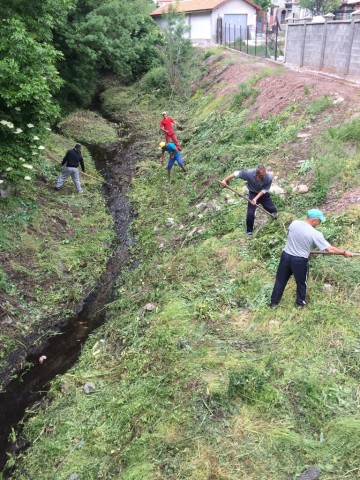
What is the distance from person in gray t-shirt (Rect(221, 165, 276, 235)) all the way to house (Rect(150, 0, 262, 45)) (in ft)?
88.3

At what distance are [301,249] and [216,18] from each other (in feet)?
102

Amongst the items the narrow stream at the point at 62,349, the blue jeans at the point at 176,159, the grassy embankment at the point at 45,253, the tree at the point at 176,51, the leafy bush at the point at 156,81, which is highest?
the tree at the point at 176,51

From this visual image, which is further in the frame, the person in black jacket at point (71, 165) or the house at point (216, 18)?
the house at point (216, 18)

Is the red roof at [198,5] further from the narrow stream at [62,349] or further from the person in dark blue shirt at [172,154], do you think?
the narrow stream at [62,349]

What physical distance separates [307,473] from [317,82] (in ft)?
37.9

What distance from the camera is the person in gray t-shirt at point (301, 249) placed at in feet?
17.5

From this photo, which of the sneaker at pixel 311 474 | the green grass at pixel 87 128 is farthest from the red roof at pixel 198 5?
the sneaker at pixel 311 474

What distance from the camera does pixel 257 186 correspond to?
7.33 metres

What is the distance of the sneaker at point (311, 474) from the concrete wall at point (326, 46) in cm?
1235

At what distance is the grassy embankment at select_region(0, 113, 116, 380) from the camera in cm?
727

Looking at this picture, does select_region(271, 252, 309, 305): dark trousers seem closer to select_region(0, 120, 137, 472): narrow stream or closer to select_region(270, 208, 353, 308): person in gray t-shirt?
select_region(270, 208, 353, 308): person in gray t-shirt

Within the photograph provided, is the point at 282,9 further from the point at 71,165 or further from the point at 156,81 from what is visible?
the point at 71,165

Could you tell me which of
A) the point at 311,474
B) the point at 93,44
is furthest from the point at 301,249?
the point at 93,44

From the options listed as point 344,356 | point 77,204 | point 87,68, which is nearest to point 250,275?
point 344,356
